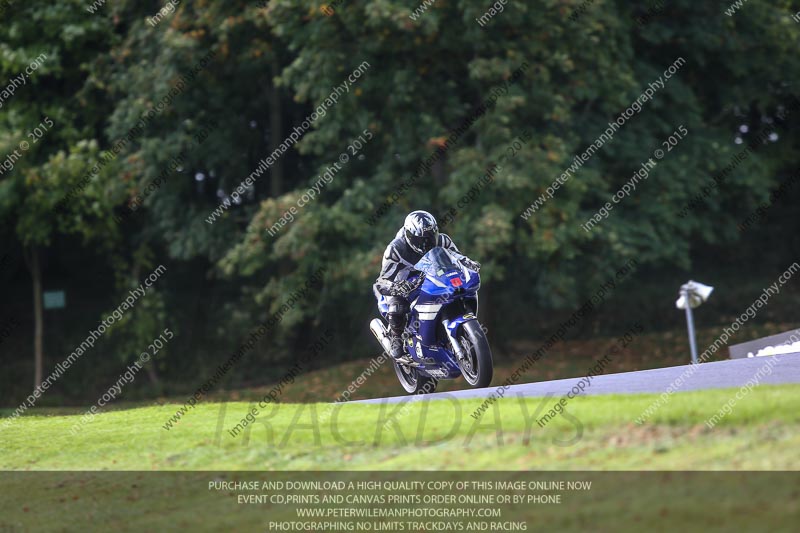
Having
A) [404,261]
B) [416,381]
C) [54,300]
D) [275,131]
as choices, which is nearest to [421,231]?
[404,261]

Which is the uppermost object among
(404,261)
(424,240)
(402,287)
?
(424,240)

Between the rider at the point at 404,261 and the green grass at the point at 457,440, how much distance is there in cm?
113

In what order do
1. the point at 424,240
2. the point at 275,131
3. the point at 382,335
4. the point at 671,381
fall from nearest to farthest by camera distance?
the point at 424,240, the point at 671,381, the point at 382,335, the point at 275,131

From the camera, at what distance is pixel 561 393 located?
1252 cm

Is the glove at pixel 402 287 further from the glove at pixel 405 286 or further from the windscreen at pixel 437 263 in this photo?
the windscreen at pixel 437 263

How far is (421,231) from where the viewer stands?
12438 millimetres

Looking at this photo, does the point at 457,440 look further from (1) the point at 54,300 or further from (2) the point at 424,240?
(1) the point at 54,300

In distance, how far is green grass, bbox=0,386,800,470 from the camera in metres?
9.33

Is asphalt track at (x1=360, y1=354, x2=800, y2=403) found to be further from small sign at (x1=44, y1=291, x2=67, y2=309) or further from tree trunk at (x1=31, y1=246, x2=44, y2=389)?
tree trunk at (x1=31, y1=246, x2=44, y2=389)

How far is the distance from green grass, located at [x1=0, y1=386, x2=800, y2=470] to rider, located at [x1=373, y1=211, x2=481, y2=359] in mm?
1134

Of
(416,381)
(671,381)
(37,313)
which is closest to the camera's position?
(671,381)

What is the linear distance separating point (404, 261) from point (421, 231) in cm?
55

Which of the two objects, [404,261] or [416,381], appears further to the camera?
[416,381]

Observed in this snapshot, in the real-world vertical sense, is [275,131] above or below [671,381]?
above
